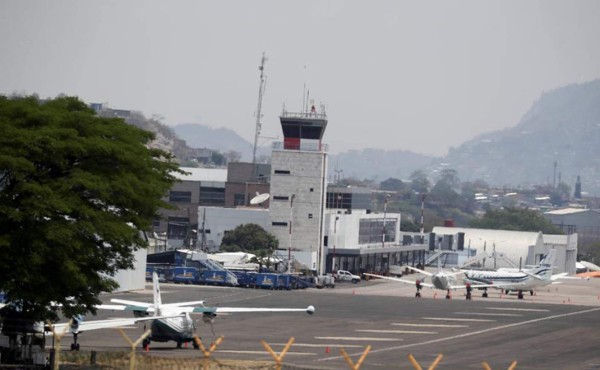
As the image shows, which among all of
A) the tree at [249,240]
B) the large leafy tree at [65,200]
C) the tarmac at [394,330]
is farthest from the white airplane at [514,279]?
the large leafy tree at [65,200]

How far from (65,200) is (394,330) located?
4099 centimetres

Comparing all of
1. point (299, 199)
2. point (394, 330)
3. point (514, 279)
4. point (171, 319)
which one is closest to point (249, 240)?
point (299, 199)

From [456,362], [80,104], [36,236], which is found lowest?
[456,362]

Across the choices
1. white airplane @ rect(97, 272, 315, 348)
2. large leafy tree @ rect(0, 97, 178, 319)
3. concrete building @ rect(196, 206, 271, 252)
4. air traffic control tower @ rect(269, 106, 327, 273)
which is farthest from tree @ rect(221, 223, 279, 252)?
large leafy tree @ rect(0, 97, 178, 319)

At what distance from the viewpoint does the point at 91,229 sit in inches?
2132

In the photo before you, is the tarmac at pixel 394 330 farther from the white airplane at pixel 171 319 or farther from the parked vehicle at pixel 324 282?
the parked vehicle at pixel 324 282

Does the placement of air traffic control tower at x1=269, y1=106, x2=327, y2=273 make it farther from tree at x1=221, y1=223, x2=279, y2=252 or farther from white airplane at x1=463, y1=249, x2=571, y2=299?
white airplane at x1=463, y1=249, x2=571, y2=299

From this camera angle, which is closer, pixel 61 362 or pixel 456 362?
pixel 61 362

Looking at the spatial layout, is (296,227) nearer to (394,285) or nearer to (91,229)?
(394,285)

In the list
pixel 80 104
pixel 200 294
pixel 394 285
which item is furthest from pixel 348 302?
pixel 80 104

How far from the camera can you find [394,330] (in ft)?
298

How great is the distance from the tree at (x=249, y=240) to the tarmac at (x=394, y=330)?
25474 mm

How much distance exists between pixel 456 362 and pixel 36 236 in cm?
2662

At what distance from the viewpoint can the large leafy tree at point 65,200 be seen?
53.2 metres
